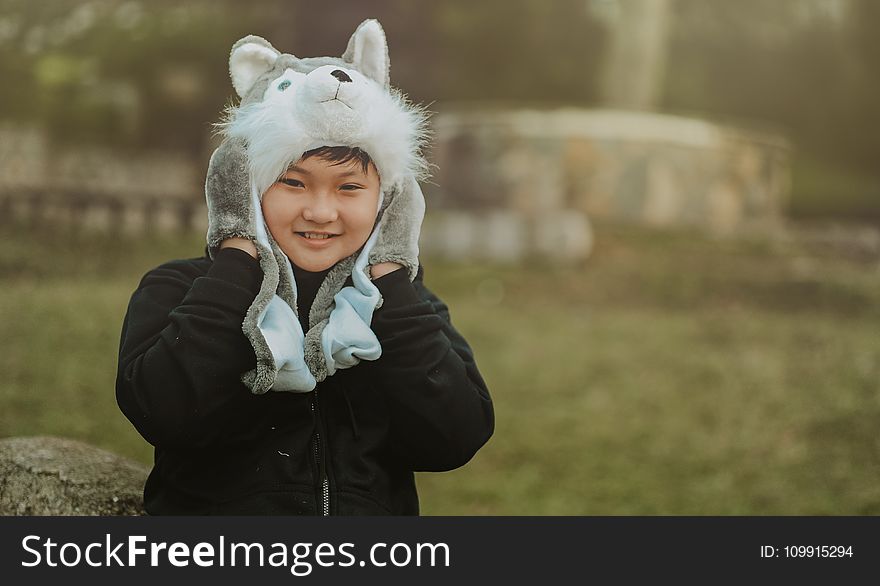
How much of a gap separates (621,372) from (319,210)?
4.66 meters

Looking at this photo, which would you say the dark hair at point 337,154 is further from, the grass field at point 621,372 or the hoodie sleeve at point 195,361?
the grass field at point 621,372

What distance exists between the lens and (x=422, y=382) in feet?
6.37

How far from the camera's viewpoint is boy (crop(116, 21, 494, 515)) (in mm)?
1878

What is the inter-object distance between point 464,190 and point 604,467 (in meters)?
6.02

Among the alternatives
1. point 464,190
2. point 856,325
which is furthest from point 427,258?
point 856,325

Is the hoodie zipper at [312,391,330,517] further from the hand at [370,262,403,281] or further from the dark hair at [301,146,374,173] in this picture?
the dark hair at [301,146,374,173]

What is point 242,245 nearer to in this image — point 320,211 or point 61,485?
point 320,211

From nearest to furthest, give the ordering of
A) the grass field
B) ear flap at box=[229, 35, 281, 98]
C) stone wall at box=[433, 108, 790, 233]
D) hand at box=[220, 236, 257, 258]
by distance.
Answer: hand at box=[220, 236, 257, 258] < ear flap at box=[229, 35, 281, 98] < the grass field < stone wall at box=[433, 108, 790, 233]

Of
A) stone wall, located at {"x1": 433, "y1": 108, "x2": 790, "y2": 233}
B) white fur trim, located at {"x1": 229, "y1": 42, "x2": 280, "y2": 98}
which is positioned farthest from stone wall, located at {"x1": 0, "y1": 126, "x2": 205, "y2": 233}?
white fur trim, located at {"x1": 229, "y1": 42, "x2": 280, "y2": 98}

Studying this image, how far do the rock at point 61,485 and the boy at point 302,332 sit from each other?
0.32 m

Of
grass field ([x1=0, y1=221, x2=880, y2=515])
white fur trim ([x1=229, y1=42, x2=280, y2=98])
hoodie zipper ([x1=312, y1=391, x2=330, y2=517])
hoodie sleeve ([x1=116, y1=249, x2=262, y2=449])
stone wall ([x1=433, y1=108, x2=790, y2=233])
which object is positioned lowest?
hoodie zipper ([x1=312, y1=391, x2=330, y2=517])

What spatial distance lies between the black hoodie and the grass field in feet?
9.04

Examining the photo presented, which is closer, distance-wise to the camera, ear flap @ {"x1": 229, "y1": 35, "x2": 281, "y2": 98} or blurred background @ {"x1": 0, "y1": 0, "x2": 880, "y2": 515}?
ear flap @ {"x1": 229, "y1": 35, "x2": 281, "y2": 98}

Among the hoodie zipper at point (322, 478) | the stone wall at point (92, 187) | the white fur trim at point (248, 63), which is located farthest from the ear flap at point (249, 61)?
the stone wall at point (92, 187)
